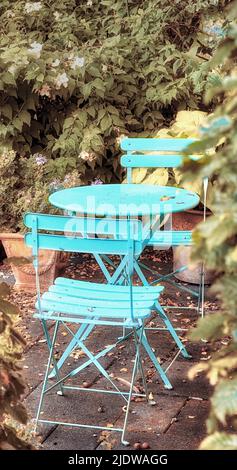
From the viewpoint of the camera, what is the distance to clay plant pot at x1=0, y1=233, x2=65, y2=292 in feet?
18.3

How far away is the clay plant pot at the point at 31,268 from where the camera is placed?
18.3ft

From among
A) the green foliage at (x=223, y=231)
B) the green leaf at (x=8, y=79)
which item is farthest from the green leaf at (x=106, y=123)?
the green foliage at (x=223, y=231)

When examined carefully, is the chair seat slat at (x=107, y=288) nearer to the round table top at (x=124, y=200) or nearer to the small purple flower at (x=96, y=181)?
the round table top at (x=124, y=200)

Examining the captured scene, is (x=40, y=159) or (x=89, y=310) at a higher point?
(x=89, y=310)

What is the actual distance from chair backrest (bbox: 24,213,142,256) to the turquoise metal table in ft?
1.16

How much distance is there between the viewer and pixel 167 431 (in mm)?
3580

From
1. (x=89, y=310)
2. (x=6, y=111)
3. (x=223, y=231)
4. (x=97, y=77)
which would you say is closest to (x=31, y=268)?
(x=6, y=111)

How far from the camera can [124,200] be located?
169 inches

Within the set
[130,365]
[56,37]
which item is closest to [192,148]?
[130,365]

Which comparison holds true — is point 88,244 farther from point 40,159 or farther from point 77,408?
point 40,159

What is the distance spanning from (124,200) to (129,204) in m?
0.11

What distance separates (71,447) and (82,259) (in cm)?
300

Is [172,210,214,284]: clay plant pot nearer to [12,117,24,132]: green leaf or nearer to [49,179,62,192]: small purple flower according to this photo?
[49,179,62,192]: small purple flower
